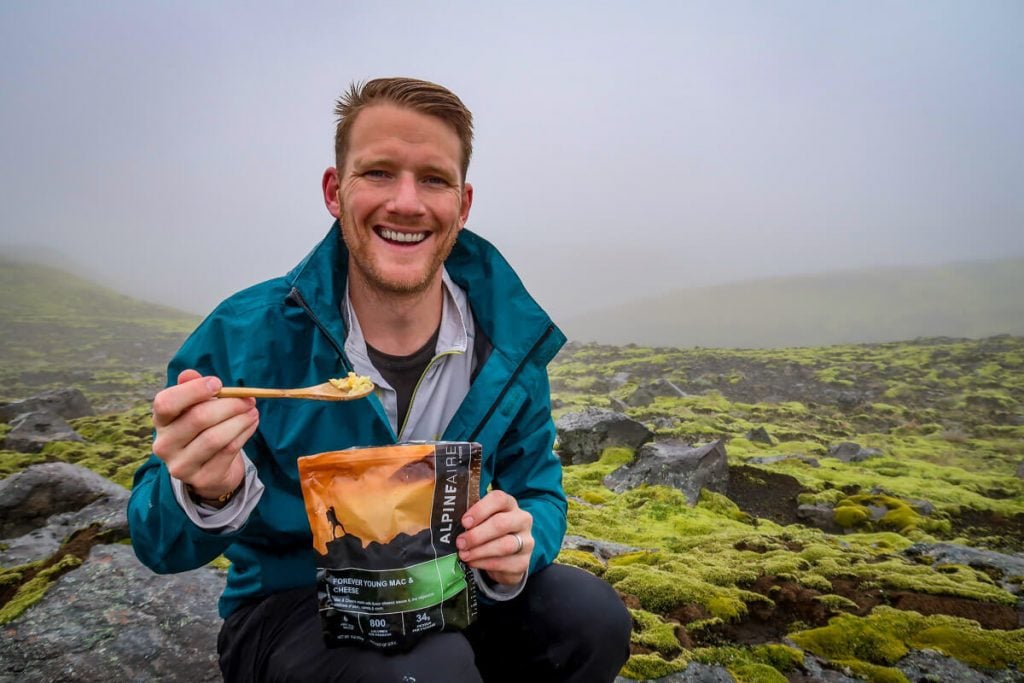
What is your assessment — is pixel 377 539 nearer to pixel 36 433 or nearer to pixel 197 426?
pixel 197 426

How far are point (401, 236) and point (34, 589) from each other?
5262mm

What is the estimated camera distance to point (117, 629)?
4438mm

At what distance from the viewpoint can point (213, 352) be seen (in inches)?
110

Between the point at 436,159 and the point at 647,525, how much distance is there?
29.1 feet

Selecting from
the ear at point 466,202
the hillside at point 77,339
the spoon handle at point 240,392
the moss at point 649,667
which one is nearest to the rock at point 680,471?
the moss at point 649,667

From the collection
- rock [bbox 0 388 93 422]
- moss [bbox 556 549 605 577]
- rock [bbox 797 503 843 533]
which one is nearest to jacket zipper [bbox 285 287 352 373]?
moss [bbox 556 549 605 577]

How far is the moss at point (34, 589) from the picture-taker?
4.59 meters

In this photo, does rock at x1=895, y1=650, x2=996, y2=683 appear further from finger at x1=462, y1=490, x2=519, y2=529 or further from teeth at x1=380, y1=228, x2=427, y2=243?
teeth at x1=380, y1=228, x2=427, y2=243

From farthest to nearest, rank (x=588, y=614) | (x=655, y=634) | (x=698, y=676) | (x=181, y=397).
A: (x=655, y=634) < (x=698, y=676) < (x=588, y=614) < (x=181, y=397)

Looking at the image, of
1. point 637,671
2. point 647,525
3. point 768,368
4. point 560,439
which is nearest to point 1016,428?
point 768,368

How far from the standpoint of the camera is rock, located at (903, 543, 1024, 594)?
7.40 m

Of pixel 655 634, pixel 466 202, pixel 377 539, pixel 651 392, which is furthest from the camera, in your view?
pixel 651 392

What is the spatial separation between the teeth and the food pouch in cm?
156

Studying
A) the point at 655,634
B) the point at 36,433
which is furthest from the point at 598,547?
the point at 36,433
